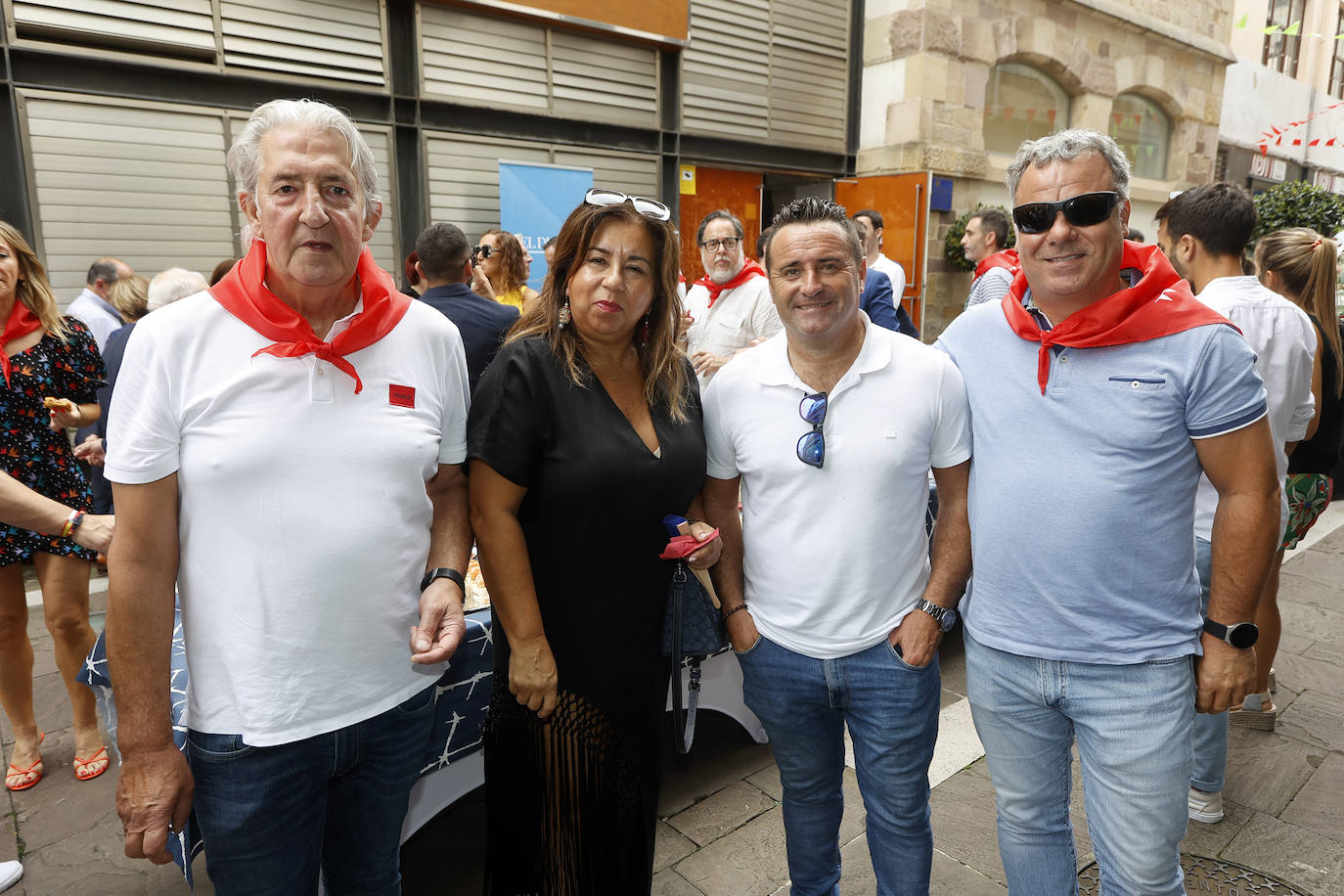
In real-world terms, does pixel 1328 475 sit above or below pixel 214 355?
below

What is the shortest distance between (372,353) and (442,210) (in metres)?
6.61

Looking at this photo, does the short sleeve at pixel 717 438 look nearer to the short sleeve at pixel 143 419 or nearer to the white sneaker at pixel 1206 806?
the short sleeve at pixel 143 419

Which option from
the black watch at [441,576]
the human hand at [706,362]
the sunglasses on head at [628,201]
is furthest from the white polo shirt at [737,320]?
the black watch at [441,576]

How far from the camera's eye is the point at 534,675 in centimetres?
190

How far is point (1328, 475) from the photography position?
3.49 meters

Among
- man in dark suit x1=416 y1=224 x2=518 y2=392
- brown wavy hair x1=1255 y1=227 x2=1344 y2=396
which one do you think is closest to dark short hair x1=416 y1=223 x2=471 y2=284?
man in dark suit x1=416 y1=224 x2=518 y2=392

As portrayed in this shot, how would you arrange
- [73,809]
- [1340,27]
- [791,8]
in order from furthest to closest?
[1340,27] → [791,8] → [73,809]

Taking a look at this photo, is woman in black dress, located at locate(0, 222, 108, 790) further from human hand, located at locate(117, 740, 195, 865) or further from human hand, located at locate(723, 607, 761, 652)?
human hand, located at locate(723, 607, 761, 652)

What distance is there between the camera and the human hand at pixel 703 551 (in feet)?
6.41

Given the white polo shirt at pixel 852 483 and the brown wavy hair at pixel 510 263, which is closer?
the white polo shirt at pixel 852 483

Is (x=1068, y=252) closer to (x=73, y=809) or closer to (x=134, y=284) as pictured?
(x=73, y=809)

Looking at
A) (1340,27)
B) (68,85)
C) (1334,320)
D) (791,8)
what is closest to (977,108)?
(791,8)

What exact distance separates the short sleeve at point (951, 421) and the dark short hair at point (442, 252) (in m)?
2.88

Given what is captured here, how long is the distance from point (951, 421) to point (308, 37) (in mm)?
7068
